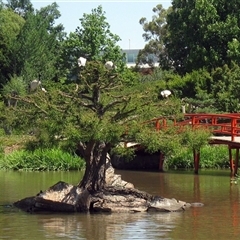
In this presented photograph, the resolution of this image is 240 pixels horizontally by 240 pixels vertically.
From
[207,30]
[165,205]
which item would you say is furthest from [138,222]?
[207,30]

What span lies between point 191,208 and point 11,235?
17.4 ft

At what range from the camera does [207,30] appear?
162ft

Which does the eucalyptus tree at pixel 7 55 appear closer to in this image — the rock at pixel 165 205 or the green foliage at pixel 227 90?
the green foliage at pixel 227 90

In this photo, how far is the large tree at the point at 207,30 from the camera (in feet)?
161

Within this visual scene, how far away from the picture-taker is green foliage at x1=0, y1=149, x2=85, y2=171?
104 feet

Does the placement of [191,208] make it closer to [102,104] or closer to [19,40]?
[102,104]

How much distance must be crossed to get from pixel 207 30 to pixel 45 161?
20.4 metres

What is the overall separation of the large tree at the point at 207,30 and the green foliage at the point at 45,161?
18.0 meters

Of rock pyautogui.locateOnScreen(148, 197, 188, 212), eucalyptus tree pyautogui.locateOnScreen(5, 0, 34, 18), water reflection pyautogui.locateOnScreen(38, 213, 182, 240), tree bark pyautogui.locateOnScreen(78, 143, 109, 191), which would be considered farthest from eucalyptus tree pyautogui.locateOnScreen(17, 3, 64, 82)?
water reflection pyautogui.locateOnScreen(38, 213, 182, 240)

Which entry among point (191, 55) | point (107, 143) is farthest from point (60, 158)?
point (191, 55)

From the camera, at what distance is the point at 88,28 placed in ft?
179

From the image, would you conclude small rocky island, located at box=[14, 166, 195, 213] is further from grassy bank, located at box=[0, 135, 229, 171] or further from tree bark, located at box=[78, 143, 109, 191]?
grassy bank, located at box=[0, 135, 229, 171]

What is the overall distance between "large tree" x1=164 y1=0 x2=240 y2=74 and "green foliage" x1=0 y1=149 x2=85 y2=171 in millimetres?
17996

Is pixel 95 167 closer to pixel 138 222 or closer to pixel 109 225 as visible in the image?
pixel 138 222
